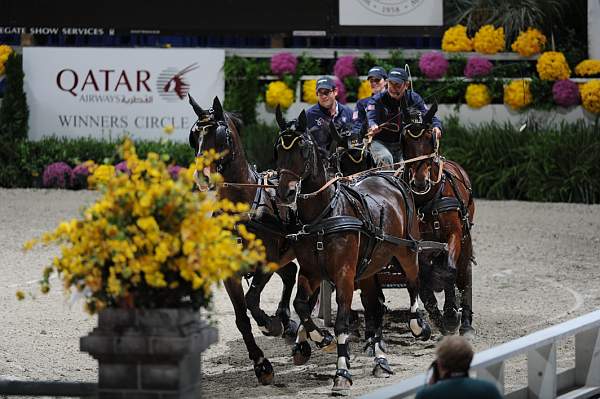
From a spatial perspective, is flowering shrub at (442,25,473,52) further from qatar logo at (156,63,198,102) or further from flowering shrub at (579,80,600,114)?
qatar logo at (156,63,198,102)

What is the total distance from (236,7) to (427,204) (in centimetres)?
866

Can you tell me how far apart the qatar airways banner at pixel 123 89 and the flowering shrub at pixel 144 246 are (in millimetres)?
13087

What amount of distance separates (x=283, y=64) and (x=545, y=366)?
1158 centimetres

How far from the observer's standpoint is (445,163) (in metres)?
11.0

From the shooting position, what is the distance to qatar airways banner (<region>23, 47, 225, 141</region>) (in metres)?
18.1

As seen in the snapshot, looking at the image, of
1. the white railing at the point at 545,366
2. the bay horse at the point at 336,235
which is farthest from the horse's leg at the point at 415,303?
the white railing at the point at 545,366

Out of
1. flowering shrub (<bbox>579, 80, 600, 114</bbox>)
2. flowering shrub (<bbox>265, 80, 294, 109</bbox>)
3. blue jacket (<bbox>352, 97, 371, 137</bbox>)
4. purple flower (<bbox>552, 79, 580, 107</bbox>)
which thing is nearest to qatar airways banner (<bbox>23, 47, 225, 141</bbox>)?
flowering shrub (<bbox>265, 80, 294, 109</bbox>)

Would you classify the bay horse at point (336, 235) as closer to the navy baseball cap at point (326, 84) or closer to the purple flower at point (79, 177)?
the navy baseball cap at point (326, 84)

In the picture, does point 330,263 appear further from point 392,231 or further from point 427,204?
point 427,204

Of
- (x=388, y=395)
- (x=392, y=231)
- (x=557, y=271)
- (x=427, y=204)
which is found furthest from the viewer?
(x=557, y=271)

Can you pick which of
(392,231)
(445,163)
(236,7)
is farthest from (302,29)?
(392,231)

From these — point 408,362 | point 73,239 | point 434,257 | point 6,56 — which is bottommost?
point 408,362

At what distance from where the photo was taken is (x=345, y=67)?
18.4m

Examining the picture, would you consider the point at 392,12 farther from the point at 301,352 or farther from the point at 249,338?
the point at 249,338
